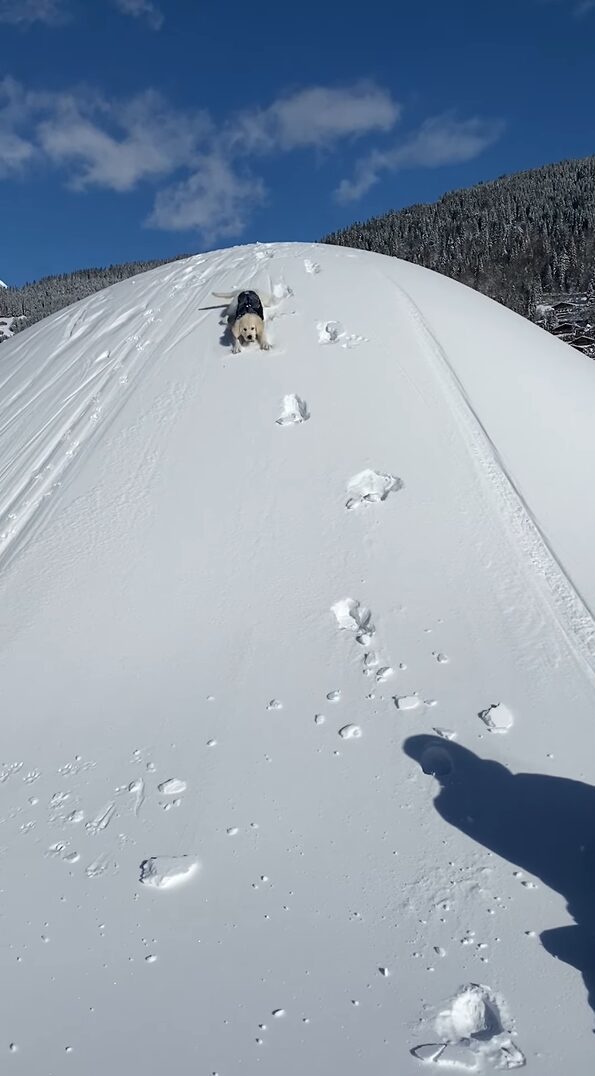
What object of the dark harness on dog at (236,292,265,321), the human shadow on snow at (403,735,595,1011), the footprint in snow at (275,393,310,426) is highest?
the dark harness on dog at (236,292,265,321)

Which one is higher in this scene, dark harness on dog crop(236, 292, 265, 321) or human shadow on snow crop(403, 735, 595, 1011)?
dark harness on dog crop(236, 292, 265, 321)

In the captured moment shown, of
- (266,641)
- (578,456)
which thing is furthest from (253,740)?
(578,456)

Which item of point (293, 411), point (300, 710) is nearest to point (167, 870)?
point (300, 710)

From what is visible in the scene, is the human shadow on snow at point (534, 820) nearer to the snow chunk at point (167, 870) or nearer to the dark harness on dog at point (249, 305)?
the snow chunk at point (167, 870)

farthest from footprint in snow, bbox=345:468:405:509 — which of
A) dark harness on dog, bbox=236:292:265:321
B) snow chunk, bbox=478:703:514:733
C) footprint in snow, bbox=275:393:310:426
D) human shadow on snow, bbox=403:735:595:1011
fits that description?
dark harness on dog, bbox=236:292:265:321

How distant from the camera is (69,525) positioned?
635 cm

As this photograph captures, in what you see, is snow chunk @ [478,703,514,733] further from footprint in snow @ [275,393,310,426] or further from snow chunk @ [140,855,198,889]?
footprint in snow @ [275,393,310,426]

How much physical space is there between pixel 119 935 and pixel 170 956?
10.5 inches

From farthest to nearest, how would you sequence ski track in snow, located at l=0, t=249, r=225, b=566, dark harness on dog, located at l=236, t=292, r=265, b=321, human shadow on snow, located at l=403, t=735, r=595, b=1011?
1. dark harness on dog, located at l=236, t=292, r=265, b=321
2. ski track in snow, located at l=0, t=249, r=225, b=566
3. human shadow on snow, located at l=403, t=735, r=595, b=1011

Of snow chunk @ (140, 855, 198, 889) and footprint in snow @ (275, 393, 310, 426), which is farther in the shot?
footprint in snow @ (275, 393, 310, 426)

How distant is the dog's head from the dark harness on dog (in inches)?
3.9

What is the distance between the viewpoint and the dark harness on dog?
8602mm

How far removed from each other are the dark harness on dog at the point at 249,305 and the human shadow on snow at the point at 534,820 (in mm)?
6451

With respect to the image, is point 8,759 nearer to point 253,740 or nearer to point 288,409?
point 253,740
